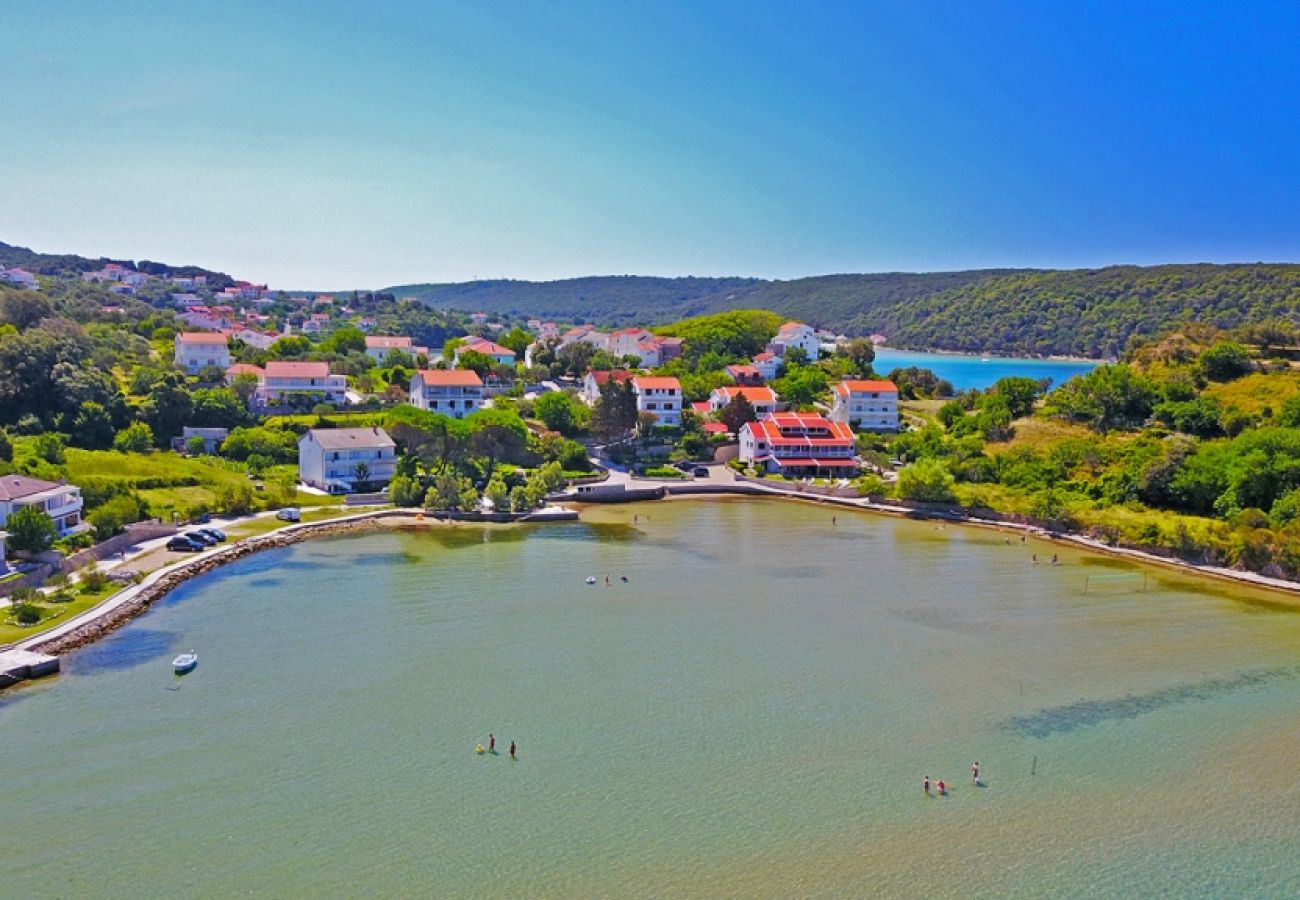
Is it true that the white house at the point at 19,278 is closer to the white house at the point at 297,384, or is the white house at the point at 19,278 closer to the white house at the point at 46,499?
the white house at the point at 297,384

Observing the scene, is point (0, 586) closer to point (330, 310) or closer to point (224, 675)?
point (224, 675)

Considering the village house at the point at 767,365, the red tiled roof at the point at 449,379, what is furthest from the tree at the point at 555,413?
the village house at the point at 767,365

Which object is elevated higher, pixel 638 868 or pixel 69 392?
pixel 69 392

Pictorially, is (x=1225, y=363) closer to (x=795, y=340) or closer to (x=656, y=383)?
(x=795, y=340)

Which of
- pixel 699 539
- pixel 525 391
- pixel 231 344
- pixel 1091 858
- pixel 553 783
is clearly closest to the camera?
pixel 1091 858

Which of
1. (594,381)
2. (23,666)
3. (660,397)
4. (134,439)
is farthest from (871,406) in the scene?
(23,666)

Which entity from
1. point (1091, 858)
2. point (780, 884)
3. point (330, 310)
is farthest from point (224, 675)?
point (330, 310)
